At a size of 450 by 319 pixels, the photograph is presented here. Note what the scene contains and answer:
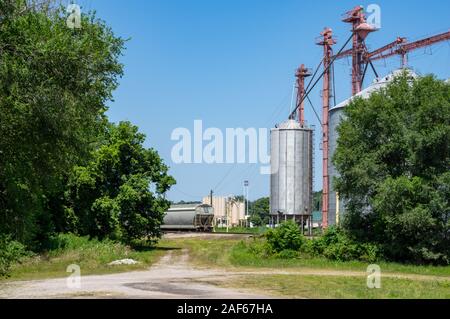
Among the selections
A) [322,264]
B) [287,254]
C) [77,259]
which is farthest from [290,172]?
[77,259]

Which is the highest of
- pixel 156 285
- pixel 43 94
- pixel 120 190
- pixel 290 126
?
pixel 290 126

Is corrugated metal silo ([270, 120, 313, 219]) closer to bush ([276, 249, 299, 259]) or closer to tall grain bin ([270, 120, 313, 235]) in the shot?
tall grain bin ([270, 120, 313, 235])

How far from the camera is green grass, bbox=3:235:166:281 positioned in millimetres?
32219

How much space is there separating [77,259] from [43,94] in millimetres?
19990

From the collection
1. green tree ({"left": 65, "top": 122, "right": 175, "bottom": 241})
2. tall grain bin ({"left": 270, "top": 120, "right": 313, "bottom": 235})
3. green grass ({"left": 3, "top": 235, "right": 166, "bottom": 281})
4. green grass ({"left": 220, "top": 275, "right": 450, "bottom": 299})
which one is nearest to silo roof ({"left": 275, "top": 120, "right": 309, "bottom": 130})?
tall grain bin ({"left": 270, "top": 120, "right": 313, "bottom": 235})

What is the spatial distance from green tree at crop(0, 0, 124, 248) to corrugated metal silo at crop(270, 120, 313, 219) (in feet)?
143

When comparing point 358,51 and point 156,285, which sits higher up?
point 358,51

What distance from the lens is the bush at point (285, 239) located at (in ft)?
137

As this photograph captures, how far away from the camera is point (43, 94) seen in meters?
19.2

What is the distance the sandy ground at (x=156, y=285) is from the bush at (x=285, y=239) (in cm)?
669

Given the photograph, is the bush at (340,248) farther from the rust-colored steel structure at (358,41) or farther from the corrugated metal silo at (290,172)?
the rust-colored steel structure at (358,41)

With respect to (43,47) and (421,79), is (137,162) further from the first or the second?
(43,47)

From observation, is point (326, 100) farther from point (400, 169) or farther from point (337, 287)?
point (337, 287)

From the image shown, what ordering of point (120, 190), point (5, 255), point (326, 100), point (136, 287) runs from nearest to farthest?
point (5, 255) → point (136, 287) → point (120, 190) → point (326, 100)
